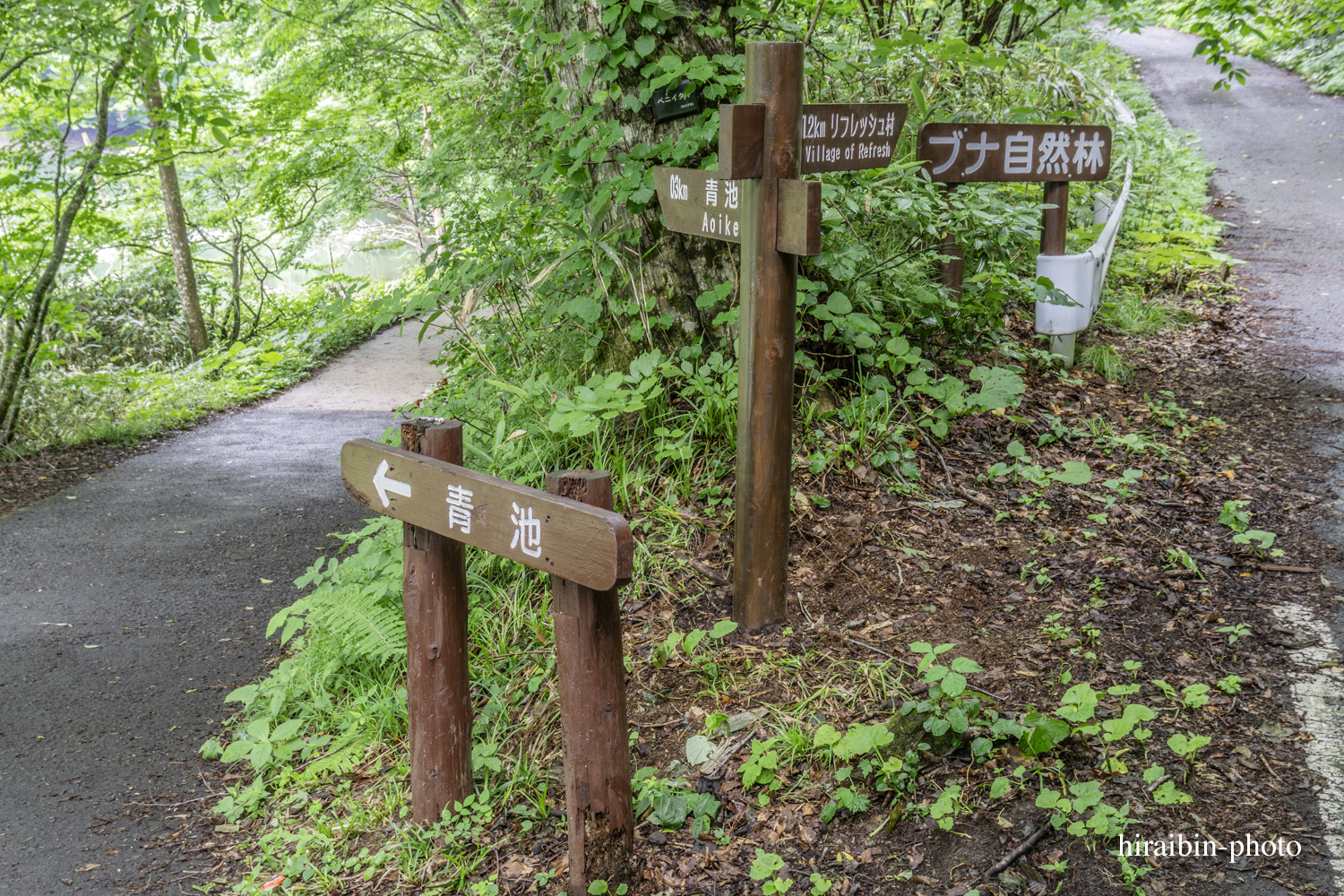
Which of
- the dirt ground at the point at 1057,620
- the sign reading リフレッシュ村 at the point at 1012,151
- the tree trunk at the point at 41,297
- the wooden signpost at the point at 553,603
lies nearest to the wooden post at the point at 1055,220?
the sign reading リフレッシュ村 at the point at 1012,151

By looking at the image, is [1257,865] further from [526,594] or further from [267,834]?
[267,834]

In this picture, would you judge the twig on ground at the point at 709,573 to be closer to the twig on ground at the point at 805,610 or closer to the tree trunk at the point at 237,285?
the twig on ground at the point at 805,610

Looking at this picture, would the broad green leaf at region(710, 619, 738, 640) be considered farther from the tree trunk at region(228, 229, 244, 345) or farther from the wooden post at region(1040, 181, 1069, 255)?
the tree trunk at region(228, 229, 244, 345)

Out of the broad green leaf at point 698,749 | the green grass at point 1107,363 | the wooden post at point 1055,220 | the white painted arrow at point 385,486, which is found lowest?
the broad green leaf at point 698,749

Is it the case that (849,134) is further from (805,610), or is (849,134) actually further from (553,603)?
(553,603)

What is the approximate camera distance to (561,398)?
4195 millimetres

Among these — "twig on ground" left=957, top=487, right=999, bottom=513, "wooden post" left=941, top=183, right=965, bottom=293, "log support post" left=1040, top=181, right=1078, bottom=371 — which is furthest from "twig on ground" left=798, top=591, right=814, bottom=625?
"log support post" left=1040, top=181, right=1078, bottom=371

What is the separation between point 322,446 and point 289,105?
5.20 meters

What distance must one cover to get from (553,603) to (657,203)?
2833mm

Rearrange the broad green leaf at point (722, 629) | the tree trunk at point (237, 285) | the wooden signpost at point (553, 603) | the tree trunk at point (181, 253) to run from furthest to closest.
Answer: the tree trunk at point (237, 285) < the tree trunk at point (181, 253) < the broad green leaf at point (722, 629) < the wooden signpost at point (553, 603)

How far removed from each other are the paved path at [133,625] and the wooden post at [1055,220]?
4937mm

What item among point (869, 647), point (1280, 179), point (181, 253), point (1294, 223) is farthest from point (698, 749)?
point (1280, 179)

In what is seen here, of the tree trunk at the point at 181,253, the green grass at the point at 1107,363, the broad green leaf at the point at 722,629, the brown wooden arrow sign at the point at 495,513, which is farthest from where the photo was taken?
the tree trunk at the point at 181,253

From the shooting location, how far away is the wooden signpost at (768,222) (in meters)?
3.12
